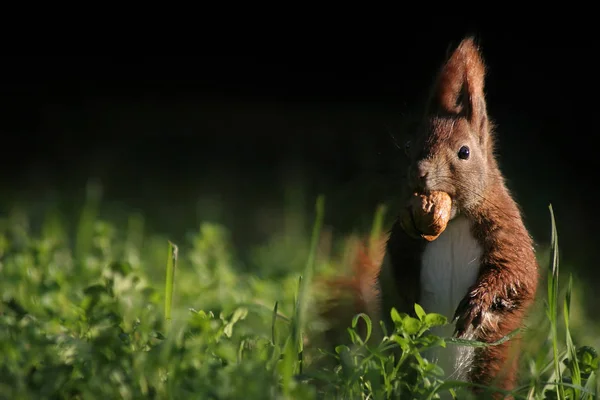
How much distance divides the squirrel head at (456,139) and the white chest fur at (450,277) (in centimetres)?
7

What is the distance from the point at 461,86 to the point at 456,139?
0.14 m

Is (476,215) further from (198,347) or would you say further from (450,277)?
(198,347)

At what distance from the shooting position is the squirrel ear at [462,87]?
2115 millimetres

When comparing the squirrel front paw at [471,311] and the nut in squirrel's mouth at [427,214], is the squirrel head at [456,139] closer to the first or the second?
the nut in squirrel's mouth at [427,214]

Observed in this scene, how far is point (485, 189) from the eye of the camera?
2.09 meters

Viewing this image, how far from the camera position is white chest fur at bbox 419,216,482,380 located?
2047 millimetres

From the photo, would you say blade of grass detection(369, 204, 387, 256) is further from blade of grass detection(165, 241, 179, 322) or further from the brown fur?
blade of grass detection(165, 241, 179, 322)

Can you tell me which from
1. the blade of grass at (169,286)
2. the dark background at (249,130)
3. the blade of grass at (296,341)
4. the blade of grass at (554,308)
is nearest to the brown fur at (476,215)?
the blade of grass at (554,308)

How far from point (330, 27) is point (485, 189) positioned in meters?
A: 4.50

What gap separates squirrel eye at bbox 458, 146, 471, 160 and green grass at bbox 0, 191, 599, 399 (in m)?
0.30

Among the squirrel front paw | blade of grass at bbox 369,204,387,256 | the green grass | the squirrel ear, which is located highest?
the squirrel ear

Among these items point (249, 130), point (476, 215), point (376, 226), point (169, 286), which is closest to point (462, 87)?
point (476, 215)

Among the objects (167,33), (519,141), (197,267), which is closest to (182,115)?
(167,33)

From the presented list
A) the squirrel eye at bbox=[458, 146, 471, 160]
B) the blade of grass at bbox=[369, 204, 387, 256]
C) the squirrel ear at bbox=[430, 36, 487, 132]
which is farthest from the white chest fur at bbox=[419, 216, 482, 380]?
the blade of grass at bbox=[369, 204, 387, 256]
